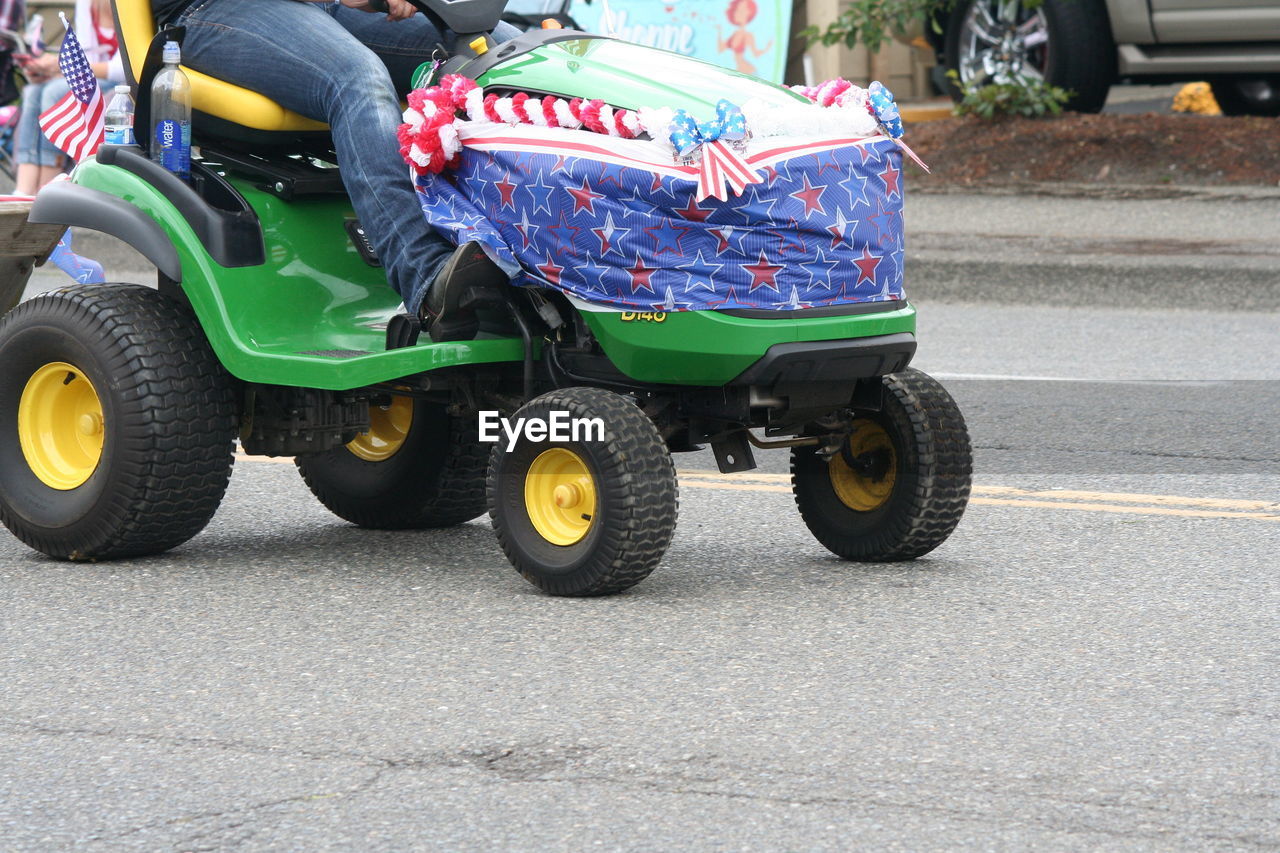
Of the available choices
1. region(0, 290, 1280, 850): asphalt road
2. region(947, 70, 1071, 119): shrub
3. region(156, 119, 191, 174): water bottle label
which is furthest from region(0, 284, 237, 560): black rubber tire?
region(947, 70, 1071, 119): shrub

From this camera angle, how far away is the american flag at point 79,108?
5.66 meters

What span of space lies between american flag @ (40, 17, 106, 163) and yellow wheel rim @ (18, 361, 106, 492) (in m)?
0.67

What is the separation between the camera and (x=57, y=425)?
5328mm

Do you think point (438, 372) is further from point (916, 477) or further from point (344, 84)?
point (916, 477)

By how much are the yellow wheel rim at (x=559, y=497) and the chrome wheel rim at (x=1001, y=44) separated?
903cm

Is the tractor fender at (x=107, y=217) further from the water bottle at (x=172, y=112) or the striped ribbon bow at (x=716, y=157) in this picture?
the striped ribbon bow at (x=716, y=157)

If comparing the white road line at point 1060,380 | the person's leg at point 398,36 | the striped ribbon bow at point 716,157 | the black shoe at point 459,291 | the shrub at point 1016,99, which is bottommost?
the white road line at point 1060,380

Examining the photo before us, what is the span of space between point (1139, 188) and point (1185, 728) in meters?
9.06

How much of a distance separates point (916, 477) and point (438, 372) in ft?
3.87

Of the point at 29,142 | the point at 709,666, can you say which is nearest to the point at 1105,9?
the point at 29,142

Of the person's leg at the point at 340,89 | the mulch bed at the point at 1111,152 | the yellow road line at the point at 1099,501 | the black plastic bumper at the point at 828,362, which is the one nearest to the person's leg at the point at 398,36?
the person's leg at the point at 340,89

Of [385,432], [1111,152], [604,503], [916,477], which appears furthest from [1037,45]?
[604,503]

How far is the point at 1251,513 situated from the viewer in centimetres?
578

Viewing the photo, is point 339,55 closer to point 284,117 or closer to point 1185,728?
point 284,117
